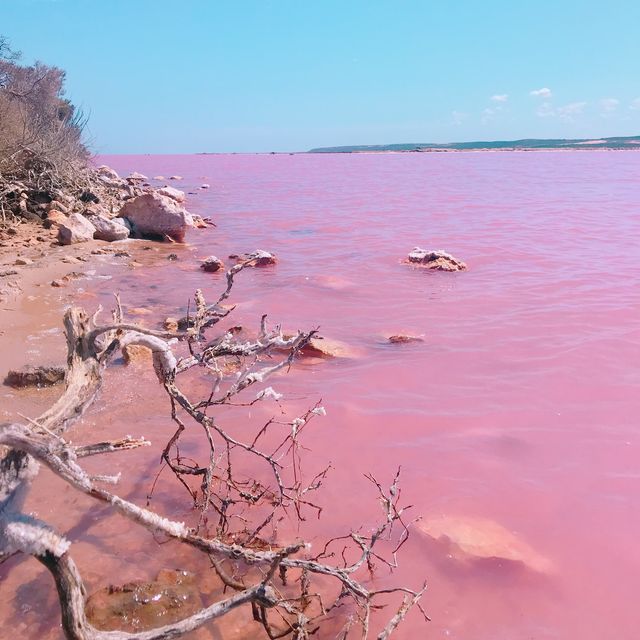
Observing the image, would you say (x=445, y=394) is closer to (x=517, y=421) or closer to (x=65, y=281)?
(x=517, y=421)

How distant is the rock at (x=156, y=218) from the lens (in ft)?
33.0

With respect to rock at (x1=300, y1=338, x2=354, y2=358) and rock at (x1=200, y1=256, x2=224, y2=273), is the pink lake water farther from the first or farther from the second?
rock at (x1=200, y1=256, x2=224, y2=273)

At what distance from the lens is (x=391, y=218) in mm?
12711

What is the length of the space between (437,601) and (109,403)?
2.43 m

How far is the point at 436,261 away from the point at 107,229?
538cm

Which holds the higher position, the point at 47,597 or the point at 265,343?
the point at 265,343

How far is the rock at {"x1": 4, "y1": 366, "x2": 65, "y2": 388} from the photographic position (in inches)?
150

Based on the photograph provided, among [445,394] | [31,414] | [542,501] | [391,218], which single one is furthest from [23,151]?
[542,501]

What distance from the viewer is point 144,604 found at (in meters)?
2.07

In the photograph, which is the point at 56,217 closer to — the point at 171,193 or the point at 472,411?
the point at 171,193

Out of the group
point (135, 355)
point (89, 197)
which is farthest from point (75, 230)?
point (135, 355)

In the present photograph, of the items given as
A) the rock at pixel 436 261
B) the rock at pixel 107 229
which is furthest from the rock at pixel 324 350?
the rock at pixel 107 229

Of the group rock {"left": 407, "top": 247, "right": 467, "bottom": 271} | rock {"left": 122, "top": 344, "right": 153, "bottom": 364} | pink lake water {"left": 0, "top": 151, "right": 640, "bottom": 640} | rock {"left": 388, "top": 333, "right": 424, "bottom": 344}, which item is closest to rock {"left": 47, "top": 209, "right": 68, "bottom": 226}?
pink lake water {"left": 0, "top": 151, "right": 640, "bottom": 640}

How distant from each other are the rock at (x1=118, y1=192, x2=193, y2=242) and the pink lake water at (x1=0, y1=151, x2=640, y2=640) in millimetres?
881
